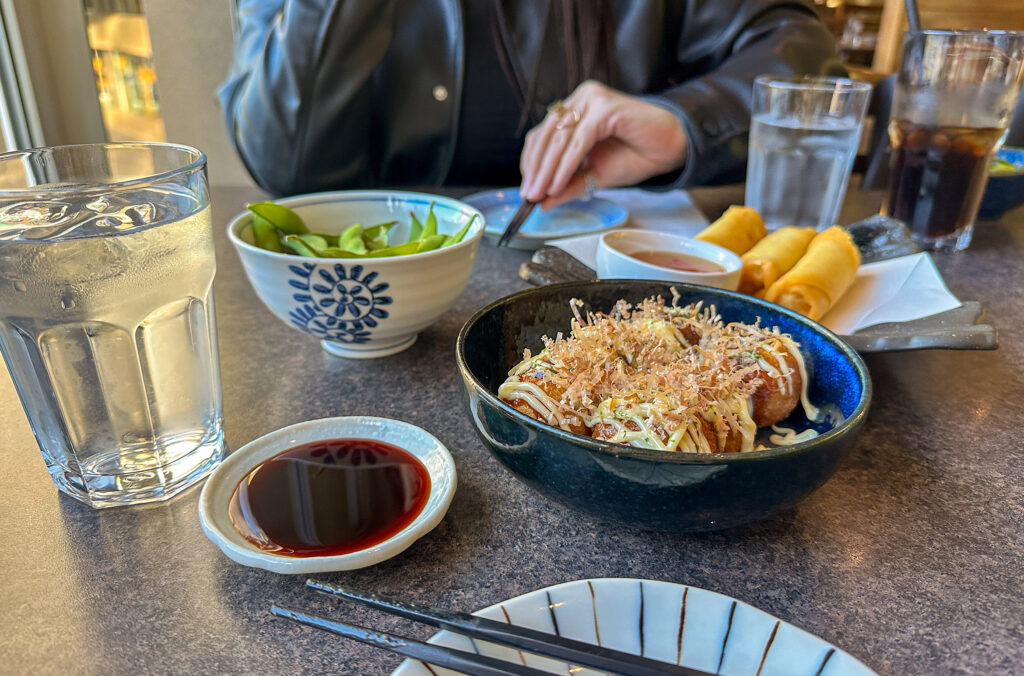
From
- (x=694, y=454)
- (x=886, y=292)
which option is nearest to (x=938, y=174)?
(x=886, y=292)

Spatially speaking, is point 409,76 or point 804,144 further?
point 409,76

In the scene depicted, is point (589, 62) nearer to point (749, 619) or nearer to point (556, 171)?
point (556, 171)

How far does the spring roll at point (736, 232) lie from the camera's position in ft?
3.51

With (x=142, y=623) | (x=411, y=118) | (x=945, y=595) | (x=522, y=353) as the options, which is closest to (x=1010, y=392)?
(x=945, y=595)

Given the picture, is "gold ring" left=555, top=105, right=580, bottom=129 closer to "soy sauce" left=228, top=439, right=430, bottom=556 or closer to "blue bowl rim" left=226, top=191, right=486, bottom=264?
"blue bowl rim" left=226, top=191, right=486, bottom=264

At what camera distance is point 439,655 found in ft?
1.33

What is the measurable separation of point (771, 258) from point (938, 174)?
0.48 meters

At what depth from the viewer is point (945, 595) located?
50 centimetres

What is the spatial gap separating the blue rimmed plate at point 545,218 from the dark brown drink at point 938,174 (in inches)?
20.0

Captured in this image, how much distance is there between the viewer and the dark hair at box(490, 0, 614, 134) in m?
1.59

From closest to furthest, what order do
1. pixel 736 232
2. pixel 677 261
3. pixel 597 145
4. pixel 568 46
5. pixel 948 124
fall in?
pixel 677 261 → pixel 736 232 → pixel 948 124 → pixel 597 145 → pixel 568 46

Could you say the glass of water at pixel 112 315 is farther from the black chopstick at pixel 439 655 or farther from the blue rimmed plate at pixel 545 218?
the blue rimmed plate at pixel 545 218

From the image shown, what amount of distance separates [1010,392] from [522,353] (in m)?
0.56

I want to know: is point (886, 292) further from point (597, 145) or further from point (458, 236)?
point (597, 145)
